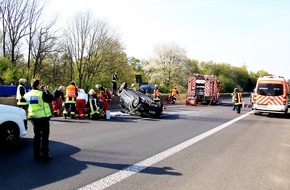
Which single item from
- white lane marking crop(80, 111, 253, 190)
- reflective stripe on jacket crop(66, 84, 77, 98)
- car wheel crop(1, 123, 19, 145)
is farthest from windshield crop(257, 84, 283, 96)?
car wheel crop(1, 123, 19, 145)

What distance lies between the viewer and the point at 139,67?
9575 centimetres

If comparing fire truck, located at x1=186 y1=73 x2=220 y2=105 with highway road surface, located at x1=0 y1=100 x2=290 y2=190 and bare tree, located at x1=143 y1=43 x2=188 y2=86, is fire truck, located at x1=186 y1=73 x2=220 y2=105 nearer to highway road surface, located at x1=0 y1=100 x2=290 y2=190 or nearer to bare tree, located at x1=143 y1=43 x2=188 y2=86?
highway road surface, located at x1=0 y1=100 x2=290 y2=190

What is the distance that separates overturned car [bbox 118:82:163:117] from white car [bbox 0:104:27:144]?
8.94 m

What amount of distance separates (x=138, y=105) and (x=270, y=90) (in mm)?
8583

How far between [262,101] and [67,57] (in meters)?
38.8

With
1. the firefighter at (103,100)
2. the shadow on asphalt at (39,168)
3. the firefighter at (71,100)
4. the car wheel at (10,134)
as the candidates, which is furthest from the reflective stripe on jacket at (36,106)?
the firefighter at (103,100)

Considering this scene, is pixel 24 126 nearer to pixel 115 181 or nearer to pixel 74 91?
pixel 115 181

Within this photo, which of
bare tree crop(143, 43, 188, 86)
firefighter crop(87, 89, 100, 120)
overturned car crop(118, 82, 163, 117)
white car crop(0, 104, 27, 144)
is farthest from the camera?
bare tree crop(143, 43, 188, 86)

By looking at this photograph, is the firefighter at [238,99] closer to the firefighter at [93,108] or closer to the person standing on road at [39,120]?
the firefighter at [93,108]

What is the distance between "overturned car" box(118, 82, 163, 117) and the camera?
56.2 ft

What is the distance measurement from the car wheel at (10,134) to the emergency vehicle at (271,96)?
15959 millimetres

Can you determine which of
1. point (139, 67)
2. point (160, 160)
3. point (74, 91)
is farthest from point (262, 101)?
point (139, 67)

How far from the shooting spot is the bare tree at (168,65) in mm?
76625

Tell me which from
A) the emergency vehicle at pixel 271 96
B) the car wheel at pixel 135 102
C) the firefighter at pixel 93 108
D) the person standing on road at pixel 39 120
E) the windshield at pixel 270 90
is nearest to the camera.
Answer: the person standing on road at pixel 39 120
